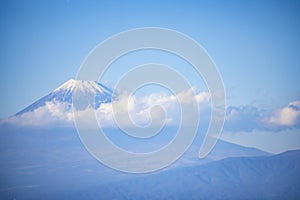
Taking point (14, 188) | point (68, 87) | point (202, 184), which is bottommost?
point (14, 188)

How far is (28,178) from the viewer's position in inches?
5330

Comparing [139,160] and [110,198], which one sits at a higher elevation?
[139,160]

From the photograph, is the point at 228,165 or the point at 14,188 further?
the point at 228,165

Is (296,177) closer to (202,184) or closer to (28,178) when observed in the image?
(202,184)

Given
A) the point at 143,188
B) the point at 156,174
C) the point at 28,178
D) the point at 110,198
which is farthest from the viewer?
the point at 156,174

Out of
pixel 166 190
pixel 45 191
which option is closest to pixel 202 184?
pixel 166 190

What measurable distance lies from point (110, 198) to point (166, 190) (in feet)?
63.8

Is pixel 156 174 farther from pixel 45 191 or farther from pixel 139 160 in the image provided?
pixel 45 191

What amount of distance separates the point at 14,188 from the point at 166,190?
5061 centimetres

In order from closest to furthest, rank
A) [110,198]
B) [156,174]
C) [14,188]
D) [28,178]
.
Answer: [14,188] < [28,178] < [110,198] < [156,174]

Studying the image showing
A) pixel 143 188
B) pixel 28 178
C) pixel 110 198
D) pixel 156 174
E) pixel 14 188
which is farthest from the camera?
pixel 156 174

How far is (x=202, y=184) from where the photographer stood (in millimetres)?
159000

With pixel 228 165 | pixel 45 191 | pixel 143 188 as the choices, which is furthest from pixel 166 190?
pixel 45 191

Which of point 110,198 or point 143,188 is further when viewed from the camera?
point 143,188
